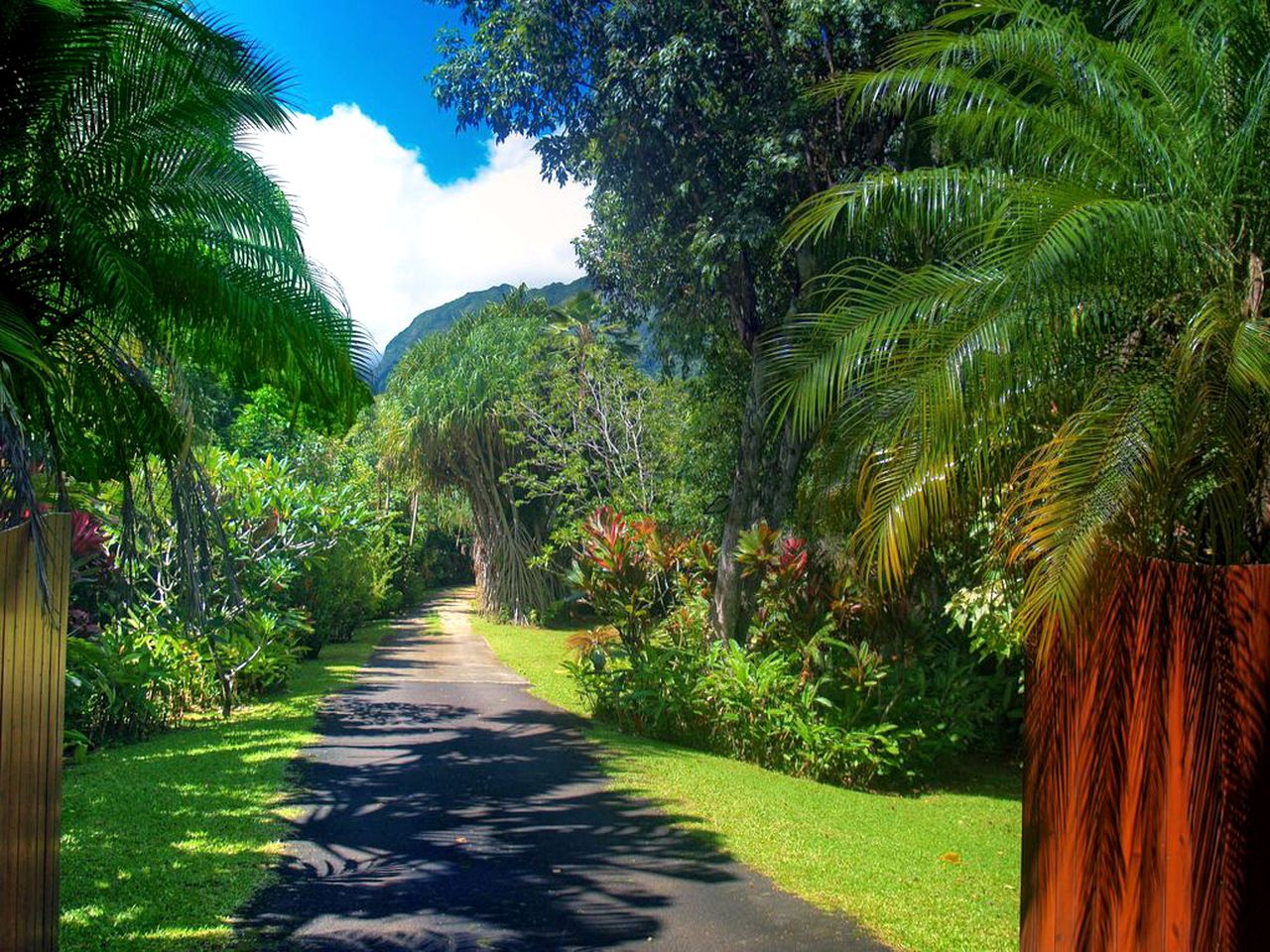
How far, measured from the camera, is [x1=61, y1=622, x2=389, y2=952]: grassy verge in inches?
213

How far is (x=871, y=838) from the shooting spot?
773 cm

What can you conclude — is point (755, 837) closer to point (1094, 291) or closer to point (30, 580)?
point (1094, 291)

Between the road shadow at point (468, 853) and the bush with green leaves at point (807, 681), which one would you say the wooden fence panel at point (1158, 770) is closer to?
the road shadow at point (468, 853)

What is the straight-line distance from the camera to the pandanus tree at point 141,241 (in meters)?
5.78

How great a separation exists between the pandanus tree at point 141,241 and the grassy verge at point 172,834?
1495mm

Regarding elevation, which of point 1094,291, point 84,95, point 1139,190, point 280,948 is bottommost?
point 280,948

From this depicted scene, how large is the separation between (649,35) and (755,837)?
8094 millimetres

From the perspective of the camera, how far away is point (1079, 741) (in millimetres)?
4242

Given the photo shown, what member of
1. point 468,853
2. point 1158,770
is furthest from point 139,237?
point 1158,770

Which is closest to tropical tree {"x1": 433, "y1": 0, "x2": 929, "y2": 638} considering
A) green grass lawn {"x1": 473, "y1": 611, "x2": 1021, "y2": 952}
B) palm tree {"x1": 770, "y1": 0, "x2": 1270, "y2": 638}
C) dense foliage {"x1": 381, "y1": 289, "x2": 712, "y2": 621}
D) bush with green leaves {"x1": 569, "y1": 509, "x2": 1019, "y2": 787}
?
bush with green leaves {"x1": 569, "y1": 509, "x2": 1019, "y2": 787}

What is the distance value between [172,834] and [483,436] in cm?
1793

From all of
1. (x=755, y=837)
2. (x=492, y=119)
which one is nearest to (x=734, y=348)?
(x=492, y=119)

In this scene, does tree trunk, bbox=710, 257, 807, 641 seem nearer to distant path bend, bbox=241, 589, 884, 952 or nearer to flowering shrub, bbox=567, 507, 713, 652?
flowering shrub, bbox=567, 507, 713, 652

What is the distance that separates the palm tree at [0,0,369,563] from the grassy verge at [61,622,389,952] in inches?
75.5
